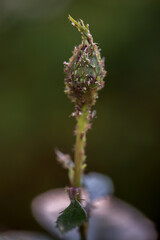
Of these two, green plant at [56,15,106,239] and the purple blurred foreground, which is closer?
green plant at [56,15,106,239]

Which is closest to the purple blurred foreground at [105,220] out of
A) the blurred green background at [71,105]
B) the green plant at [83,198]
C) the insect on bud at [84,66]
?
the green plant at [83,198]

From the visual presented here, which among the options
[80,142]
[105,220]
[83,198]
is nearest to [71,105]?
[105,220]

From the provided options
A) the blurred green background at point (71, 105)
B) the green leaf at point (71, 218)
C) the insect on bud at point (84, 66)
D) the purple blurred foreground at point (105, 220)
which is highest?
the blurred green background at point (71, 105)

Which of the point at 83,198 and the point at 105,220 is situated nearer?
the point at 83,198

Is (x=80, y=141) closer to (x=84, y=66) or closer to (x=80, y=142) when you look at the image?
(x=80, y=142)

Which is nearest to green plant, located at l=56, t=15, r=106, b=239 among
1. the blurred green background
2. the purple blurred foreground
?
the purple blurred foreground

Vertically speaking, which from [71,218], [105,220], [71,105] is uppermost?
[71,105]

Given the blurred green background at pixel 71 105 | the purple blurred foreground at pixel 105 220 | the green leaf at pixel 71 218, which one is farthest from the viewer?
the blurred green background at pixel 71 105

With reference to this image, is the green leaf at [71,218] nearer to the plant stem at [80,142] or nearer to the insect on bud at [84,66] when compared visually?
the plant stem at [80,142]

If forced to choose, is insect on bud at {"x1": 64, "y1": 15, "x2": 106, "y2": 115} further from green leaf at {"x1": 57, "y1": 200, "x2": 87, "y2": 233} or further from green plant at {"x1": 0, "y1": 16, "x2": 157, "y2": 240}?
green leaf at {"x1": 57, "y1": 200, "x2": 87, "y2": 233}
